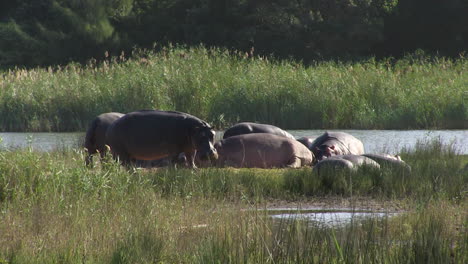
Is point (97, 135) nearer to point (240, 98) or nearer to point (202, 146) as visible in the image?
point (202, 146)

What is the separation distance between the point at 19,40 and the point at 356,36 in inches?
516

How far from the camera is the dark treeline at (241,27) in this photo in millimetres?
31844

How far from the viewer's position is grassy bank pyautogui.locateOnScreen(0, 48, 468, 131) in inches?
681

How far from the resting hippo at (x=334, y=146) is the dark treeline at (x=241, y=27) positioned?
19.3 meters

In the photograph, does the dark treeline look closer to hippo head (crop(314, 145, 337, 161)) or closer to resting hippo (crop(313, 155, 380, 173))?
hippo head (crop(314, 145, 337, 161))

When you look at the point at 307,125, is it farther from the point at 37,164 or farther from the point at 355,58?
the point at 355,58

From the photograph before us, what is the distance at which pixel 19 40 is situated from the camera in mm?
32000

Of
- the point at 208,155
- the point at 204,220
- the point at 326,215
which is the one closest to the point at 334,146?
the point at 208,155

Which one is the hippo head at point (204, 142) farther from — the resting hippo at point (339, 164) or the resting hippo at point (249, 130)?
the resting hippo at point (249, 130)

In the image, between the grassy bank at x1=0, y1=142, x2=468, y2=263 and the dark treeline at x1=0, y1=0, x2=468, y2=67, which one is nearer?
the grassy bank at x1=0, y1=142, x2=468, y2=263

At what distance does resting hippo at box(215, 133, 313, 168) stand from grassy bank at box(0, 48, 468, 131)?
19.1 ft

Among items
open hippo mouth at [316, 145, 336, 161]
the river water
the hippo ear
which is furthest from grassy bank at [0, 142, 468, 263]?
the river water

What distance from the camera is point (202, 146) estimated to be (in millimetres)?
9570

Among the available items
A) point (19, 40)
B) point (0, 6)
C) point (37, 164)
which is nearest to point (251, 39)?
point (19, 40)
